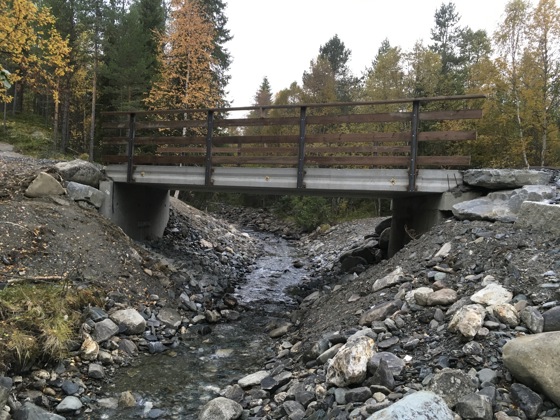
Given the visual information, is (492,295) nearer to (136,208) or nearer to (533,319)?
(533,319)

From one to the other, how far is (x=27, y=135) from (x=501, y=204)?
34.7 metres

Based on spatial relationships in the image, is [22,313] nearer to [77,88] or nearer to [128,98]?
[128,98]

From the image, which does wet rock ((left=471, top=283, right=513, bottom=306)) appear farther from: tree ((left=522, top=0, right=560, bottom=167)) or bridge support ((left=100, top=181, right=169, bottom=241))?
tree ((left=522, top=0, right=560, bottom=167))

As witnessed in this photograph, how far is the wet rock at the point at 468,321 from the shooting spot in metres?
4.61

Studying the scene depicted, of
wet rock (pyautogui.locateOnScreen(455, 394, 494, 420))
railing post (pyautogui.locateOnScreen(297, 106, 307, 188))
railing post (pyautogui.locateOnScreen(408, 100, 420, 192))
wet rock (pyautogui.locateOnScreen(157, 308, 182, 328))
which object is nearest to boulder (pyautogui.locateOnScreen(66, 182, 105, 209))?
wet rock (pyautogui.locateOnScreen(157, 308, 182, 328))

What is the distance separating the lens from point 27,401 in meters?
5.03

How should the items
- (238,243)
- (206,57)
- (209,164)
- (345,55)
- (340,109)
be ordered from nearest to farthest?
(209,164)
(238,243)
(206,57)
(340,109)
(345,55)

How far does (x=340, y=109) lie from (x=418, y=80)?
6.90m

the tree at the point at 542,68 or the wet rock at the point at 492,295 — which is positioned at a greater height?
the tree at the point at 542,68

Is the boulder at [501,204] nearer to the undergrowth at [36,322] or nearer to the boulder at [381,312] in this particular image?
the boulder at [381,312]

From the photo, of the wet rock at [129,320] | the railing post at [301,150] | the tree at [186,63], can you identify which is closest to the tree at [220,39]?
the tree at [186,63]

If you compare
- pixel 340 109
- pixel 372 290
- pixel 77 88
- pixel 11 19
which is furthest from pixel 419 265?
pixel 77 88

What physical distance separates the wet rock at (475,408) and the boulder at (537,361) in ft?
1.58

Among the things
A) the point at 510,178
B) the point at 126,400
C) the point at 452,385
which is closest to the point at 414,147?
the point at 510,178
